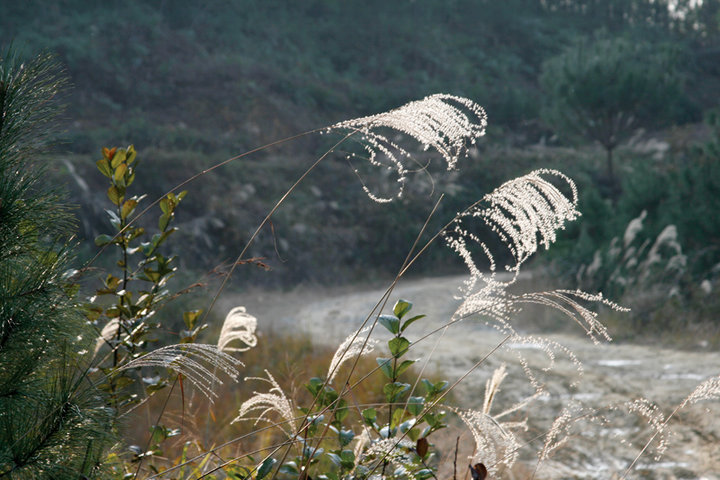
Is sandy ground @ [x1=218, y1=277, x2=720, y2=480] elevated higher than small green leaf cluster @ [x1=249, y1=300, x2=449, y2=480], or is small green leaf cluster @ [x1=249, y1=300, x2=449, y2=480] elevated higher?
small green leaf cluster @ [x1=249, y1=300, x2=449, y2=480]

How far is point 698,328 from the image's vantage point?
6754 mm

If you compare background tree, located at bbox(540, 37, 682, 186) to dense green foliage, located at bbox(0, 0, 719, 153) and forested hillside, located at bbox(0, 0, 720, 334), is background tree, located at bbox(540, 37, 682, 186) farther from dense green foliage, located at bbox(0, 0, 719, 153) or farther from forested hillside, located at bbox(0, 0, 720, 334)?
dense green foliage, located at bbox(0, 0, 719, 153)

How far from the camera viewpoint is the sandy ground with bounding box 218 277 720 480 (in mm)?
3744

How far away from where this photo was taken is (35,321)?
1.49 metres

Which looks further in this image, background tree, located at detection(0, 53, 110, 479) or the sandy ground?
the sandy ground

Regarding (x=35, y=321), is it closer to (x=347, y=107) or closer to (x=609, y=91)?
(x=609, y=91)

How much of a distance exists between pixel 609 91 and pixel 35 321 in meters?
16.3

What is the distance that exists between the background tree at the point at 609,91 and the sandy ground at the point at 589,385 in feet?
28.0

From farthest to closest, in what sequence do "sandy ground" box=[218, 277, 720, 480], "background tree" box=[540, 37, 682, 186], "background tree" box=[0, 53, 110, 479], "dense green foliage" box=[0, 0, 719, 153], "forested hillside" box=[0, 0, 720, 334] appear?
"dense green foliage" box=[0, 0, 719, 153], "background tree" box=[540, 37, 682, 186], "forested hillside" box=[0, 0, 720, 334], "sandy ground" box=[218, 277, 720, 480], "background tree" box=[0, 53, 110, 479]

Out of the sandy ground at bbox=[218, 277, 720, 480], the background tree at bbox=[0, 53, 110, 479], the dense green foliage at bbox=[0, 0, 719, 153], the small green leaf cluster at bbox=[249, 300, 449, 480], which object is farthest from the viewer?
the dense green foliage at bbox=[0, 0, 719, 153]

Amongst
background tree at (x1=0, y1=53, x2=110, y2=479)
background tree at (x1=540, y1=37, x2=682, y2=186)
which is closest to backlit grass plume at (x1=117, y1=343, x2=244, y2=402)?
background tree at (x1=0, y1=53, x2=110, y2=479)

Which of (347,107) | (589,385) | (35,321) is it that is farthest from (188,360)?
(347,107)

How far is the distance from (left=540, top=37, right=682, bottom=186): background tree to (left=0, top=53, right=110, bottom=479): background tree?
618 inches

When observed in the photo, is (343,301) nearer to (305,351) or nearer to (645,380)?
(305,351)
